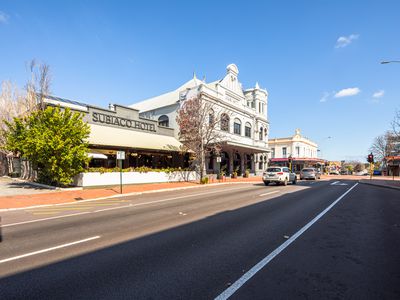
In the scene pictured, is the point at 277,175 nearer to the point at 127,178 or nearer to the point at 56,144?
the point at 127,178

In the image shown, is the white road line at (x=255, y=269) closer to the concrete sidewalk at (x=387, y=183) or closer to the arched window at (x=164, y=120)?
the concrete sidewalk at (x=387, y=183)

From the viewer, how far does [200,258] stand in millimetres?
4703

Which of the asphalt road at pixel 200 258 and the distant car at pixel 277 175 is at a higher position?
the distant car at pixel 277 175

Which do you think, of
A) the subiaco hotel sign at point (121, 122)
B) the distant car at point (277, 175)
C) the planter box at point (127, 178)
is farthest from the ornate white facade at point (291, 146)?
the subiaco hotel sign at point (121, 122)

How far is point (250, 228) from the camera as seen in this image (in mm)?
6969

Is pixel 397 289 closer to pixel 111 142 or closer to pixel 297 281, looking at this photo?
pixel 297 281

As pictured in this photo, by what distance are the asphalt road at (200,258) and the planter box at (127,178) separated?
34.1 ft

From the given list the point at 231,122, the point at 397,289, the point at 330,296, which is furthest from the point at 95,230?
the point at 231,122

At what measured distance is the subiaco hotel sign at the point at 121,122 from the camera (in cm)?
2302

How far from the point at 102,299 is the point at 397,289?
14.4 ft

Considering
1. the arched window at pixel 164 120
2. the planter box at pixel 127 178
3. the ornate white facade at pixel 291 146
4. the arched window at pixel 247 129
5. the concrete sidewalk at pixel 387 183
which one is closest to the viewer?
the planter box at pixel 127 178

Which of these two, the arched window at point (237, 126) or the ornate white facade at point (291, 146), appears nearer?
the arched window at point (237, 126)

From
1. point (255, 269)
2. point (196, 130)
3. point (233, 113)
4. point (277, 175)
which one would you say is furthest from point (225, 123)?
point (255, 269)

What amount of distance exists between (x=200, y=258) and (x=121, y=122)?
22.6 m
